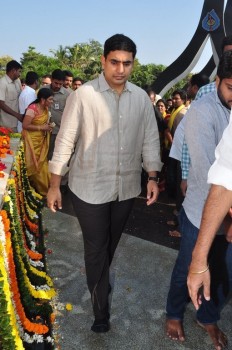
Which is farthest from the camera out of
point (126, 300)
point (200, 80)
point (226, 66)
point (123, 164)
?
point (200, 80)

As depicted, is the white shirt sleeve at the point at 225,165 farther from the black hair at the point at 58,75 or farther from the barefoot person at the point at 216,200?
the black hair at the point at 58,75

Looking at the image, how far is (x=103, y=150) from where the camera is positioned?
2400 millimetres

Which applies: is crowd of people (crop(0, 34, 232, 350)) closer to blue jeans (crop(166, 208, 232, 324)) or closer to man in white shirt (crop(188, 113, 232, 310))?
blue jeans (crop(166, 208, 232, 324))

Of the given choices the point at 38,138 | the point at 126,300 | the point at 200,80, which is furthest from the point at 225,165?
the point at 38,138

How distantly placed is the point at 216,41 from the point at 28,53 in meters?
39.3

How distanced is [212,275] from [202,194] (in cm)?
62

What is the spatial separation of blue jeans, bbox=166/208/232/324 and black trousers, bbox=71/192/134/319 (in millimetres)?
447

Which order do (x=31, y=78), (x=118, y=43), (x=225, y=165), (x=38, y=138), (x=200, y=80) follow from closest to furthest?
(x=225, y=165) < (x=118, y=43) < (x=200, y=80) < (x=38, y=138) < (x=31, y=78)

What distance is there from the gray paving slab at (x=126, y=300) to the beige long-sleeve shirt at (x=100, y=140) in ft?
3.10

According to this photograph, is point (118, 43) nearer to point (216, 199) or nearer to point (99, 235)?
point (99, 235)

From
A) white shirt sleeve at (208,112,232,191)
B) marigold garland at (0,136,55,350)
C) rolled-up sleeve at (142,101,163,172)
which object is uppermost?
white shirt sleeve at (208,112,232,191)

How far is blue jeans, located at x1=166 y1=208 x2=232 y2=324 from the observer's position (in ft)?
7.39

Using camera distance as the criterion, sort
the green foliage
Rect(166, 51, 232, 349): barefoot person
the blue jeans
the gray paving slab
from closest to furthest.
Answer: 1. Rect(166, 51, 232, 349): barefoot person
2. the blue jeans
3. the gray paving slab
4. the green foliage

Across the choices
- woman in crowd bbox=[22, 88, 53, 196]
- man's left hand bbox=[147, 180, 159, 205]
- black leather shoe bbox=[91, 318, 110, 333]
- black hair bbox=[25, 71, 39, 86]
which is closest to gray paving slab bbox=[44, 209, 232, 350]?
black leather shoe bbox=[91, 318, 110, 333]
